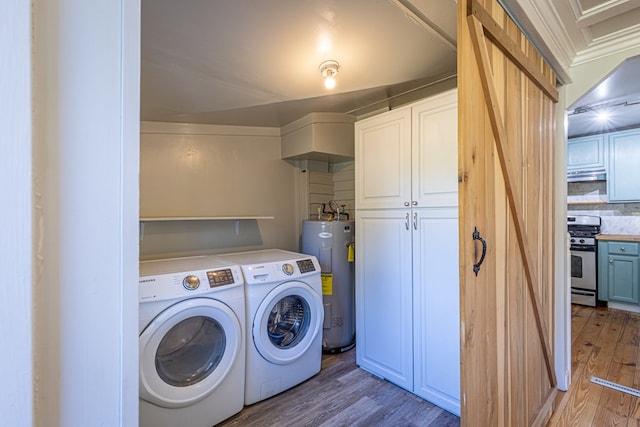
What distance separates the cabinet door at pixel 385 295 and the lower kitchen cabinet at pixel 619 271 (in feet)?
10.9

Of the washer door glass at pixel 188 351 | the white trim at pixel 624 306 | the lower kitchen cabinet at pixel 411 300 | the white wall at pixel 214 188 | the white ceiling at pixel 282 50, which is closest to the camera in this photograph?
the white ceiling at pixel 282 50

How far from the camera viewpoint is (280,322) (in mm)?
2189

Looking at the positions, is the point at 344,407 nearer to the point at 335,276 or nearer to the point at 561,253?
the point at 335,276

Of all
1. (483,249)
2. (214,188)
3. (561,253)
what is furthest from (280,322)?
(561,253)

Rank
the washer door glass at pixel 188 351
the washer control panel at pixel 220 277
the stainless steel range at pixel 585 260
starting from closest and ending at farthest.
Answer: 1. the washer door glass at pixel 188 351
2. the washer control panel at pixel 220 277
3. the stainless steel range at pixel 585 260

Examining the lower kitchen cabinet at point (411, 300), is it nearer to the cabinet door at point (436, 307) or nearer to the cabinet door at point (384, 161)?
the cabinet door at point (436, 307)

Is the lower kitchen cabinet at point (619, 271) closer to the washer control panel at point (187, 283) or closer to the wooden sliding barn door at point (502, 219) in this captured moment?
the wooden sliding barn door at point (502, 219)

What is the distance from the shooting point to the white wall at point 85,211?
0.44 metres

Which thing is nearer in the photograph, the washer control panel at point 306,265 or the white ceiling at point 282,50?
the white ceiling at point 282,50

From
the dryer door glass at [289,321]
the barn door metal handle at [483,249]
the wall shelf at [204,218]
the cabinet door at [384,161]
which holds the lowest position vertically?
the dryer door glass at [289,321]

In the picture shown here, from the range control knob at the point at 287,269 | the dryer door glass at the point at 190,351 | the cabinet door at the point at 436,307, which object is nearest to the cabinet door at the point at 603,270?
the cabinet door at the point at 436,307

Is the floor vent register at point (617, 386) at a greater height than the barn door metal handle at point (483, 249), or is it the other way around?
the barn door metal handle at point (483, 249)

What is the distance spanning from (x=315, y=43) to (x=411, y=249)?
136cm

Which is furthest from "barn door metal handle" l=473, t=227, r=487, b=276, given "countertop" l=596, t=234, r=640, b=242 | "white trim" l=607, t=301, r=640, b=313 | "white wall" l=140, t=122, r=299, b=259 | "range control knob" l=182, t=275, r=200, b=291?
"white trim" l=607, t=301, r=640, b=313
